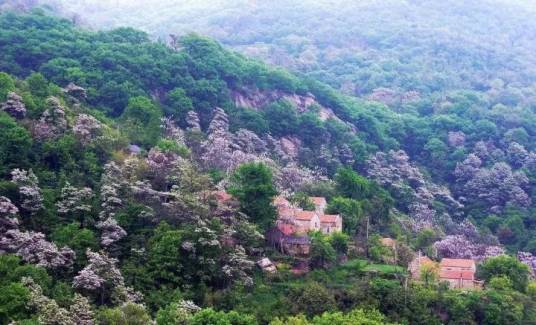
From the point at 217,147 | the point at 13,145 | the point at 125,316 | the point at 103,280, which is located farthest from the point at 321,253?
the point at 13,145

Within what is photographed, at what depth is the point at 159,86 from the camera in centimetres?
7412

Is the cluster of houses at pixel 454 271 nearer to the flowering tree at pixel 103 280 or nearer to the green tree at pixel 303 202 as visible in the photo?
the green tree at pixel 303 202

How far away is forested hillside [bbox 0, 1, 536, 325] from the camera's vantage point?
42.1 metres

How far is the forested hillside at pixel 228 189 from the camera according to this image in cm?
4206

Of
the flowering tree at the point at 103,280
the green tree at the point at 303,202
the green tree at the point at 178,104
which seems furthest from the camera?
the green tree at the point at 178,104

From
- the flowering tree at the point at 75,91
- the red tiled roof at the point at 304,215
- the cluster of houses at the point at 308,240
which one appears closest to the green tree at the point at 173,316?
the cluster of houses at the point at 308,240

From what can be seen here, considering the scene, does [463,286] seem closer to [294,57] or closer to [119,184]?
[119,184]

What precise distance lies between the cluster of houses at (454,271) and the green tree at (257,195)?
33.8 feet

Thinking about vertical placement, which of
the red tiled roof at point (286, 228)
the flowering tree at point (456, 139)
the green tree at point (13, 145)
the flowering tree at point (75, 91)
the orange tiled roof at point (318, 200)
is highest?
the flowering tree at point (456, 139)

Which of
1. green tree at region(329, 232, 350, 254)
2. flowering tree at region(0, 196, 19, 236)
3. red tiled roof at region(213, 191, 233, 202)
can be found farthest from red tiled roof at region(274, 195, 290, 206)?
flowering tree at region(0, 196, 19, 236)

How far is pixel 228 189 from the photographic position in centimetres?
5350

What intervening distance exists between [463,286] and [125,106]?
32930 mm

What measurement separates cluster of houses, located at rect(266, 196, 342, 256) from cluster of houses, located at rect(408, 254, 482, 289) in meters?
6.41

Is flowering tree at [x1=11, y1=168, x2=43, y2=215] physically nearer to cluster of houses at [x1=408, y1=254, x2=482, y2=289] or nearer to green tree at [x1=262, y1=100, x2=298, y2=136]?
cluster of houses at [x1=408, y1=254, x2=482, y2=289]
